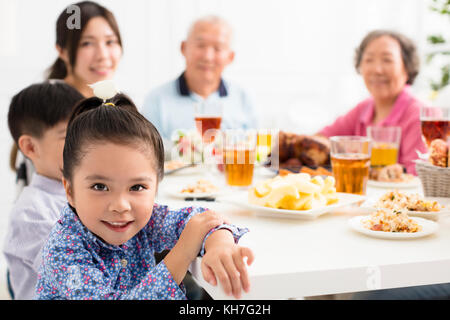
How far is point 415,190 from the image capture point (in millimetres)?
1169

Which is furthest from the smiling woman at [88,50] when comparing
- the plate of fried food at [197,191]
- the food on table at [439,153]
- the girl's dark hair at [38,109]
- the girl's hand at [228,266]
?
the food on table at [439,153]

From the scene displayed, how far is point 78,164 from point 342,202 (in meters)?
0.51

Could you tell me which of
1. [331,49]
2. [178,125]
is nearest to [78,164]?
[178,125]

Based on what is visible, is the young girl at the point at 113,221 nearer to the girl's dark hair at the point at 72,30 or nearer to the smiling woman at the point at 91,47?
the girl's dark hair at the point at 72,30

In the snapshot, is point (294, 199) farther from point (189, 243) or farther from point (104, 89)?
point (104, 89)

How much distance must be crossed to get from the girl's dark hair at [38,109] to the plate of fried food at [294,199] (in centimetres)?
39

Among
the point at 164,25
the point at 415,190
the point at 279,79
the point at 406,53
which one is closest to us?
the point at 415,190

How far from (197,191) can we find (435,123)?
562mm

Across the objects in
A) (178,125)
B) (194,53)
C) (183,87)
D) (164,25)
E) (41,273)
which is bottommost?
(41,273)

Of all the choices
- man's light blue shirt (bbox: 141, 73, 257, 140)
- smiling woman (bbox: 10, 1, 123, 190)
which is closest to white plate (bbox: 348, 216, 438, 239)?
smiling woman (bbox: 10, 1, 123, 190)

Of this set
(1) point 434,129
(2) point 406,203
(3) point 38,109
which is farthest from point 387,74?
(3) point 38,109

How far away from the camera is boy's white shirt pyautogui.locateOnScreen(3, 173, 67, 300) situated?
0.89m

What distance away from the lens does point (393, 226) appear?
2.51 feet

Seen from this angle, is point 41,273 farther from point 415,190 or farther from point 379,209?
point 415,190
